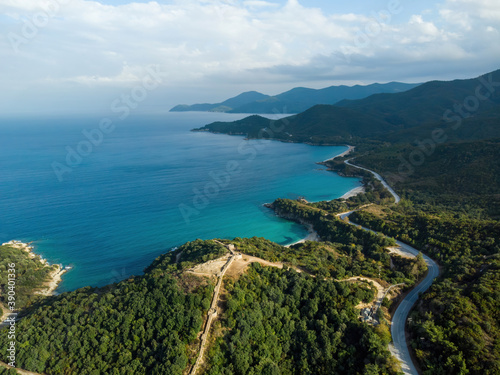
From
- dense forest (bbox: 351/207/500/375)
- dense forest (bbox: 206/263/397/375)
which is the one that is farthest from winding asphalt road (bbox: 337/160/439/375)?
dense forest (bbox: 206/263/397/375)

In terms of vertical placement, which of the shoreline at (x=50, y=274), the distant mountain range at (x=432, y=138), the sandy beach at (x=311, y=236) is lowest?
the sandy beach at (x=311, y=236)

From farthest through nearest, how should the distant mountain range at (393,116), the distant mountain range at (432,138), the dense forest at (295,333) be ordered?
the distant mountain range at (393,116) → the distant mountain range at (432,138) → the dense forest at (295,333)

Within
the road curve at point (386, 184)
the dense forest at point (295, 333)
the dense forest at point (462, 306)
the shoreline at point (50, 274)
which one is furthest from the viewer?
the road curve at point (386, 184)

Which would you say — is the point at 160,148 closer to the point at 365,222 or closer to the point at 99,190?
the point at 99,190

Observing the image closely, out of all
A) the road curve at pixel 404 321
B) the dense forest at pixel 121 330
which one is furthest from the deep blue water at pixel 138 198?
the road curve at pixel 404 321

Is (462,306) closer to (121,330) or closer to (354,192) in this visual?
(121,330)

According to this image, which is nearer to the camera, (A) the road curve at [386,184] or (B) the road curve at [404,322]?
(B) the road curve at [404,322]

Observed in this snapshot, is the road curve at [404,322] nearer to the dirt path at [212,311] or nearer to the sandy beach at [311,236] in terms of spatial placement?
the dirt path at [212,311]

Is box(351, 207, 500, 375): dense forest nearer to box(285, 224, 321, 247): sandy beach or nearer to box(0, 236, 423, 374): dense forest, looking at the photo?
box(0, 236, 423, 374): dense forest
